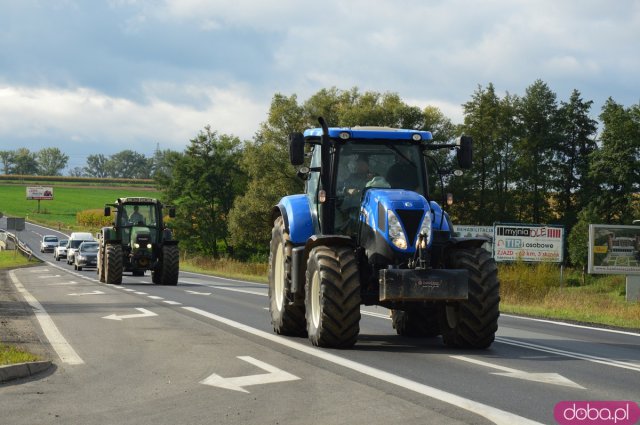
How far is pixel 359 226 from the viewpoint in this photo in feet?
41.1

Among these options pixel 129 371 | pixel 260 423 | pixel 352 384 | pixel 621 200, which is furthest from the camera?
pixel 621 200

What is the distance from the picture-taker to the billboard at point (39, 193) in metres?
150

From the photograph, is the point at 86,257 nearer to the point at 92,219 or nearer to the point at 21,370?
the point at 21,370

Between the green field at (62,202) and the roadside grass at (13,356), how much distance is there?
121 meters

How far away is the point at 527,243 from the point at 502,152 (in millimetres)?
43276

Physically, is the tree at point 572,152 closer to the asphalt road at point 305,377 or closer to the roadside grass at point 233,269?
the roadside grass at point 233,269

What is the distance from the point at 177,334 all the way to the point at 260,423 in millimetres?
7519

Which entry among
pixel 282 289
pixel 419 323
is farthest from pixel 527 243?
pixel 282 289

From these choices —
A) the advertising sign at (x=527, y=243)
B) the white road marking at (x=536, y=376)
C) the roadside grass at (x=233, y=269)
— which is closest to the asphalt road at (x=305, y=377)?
the white road marking at (x=536, y=376)

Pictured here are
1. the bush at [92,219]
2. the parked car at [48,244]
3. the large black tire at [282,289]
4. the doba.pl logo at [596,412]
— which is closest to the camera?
the doba.pl logo at [596,412]

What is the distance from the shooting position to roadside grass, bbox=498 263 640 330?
2005 cm

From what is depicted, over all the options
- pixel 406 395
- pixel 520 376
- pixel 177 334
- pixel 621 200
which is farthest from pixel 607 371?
pixel 621 200

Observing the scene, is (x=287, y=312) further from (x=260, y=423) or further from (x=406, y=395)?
(x=260, y=423)

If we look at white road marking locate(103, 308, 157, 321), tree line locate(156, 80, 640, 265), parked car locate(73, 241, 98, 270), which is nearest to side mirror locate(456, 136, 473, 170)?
white road marking locate(103, 308, 157, 321)
